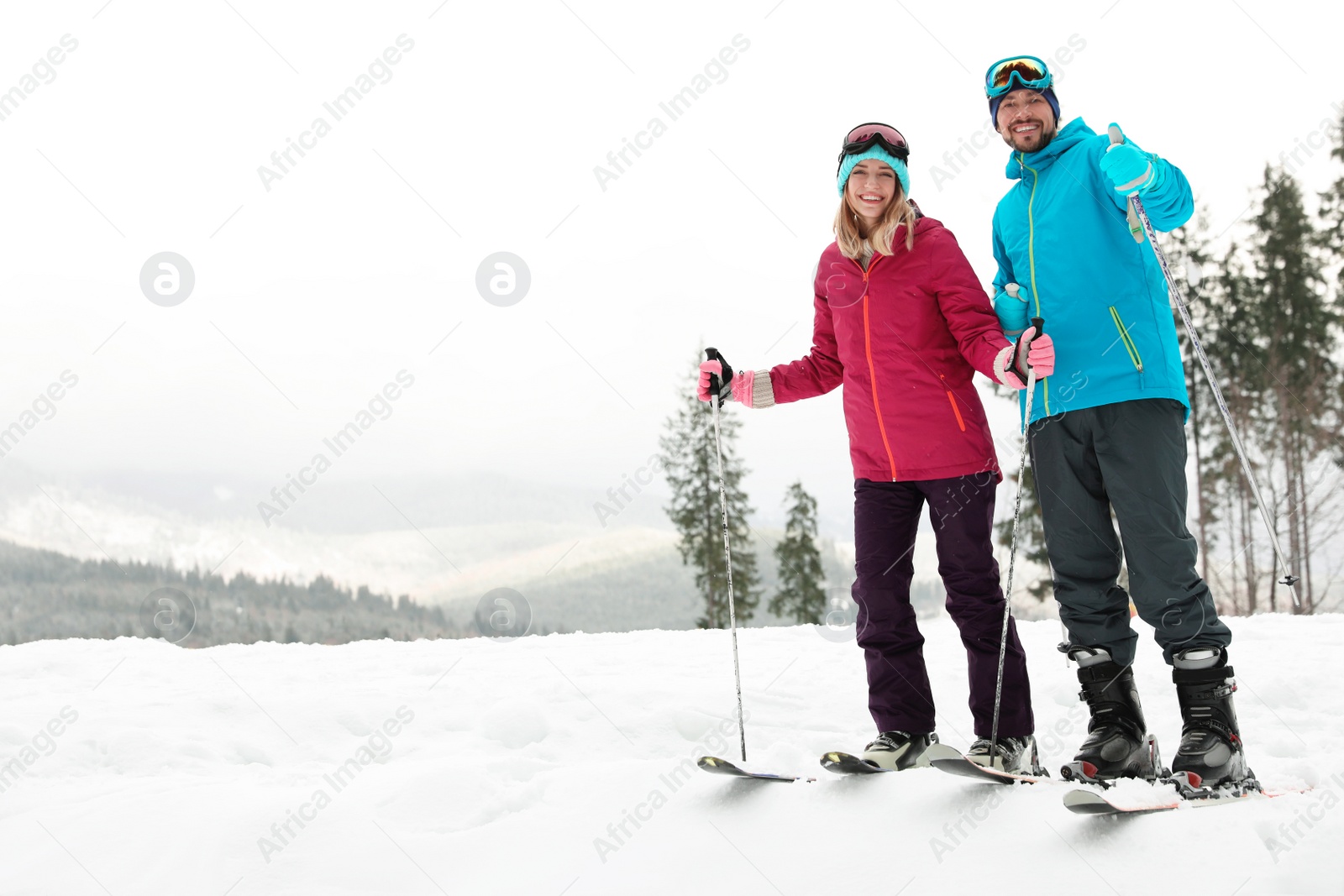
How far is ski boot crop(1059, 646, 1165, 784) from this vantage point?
3.11 m

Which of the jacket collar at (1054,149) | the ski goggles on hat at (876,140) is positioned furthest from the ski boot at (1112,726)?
the ski goggles on hat at (876,140)

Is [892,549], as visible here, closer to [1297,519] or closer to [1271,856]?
[1271,856]

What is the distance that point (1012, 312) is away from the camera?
339 cm

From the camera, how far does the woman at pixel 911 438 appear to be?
3262 millimetres

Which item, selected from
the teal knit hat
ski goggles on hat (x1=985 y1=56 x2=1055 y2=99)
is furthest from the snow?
ski goggles on hat (x1=985 y1=56 x2=1055 y2=99)

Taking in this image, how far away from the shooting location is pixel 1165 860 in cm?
215

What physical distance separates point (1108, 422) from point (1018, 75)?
4.66 ft

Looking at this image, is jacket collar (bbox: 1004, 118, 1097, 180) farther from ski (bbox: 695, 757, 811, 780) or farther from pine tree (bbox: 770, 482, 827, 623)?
pine tree (bbox: 770, 482, 827, 623)

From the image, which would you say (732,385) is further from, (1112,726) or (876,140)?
(1112,726)

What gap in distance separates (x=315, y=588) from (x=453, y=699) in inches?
2209

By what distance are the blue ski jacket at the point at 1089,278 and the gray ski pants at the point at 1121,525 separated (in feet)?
0.28

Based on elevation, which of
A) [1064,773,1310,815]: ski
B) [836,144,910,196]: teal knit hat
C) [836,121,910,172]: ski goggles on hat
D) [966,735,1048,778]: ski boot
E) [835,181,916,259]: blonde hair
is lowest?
[966,735,1048,778]: ski boot

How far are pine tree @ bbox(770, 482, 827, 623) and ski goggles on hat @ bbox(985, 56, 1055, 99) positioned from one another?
73.7 feet

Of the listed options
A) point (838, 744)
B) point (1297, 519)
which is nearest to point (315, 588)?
point (1297, 519)
